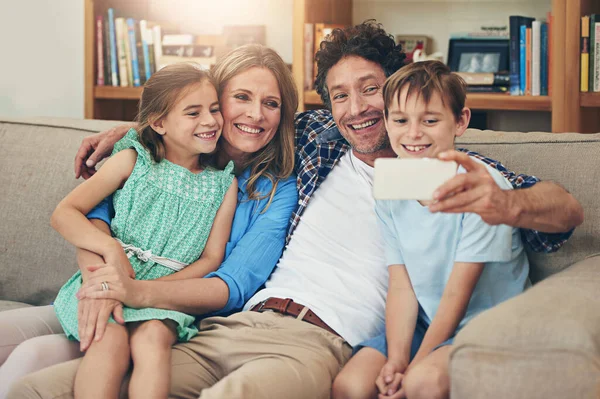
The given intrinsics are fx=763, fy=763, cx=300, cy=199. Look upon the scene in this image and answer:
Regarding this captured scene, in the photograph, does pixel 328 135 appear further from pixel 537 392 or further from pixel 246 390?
pixel 537 392

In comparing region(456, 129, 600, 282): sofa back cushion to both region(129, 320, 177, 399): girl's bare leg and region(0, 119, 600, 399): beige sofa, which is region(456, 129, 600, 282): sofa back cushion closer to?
region(0, 119, 600, 399): beige sofa

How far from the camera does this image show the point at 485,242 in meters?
1.42

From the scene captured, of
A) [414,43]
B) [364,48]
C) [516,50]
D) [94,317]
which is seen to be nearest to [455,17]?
[414,43]

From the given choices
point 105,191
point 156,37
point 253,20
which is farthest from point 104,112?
point 105,191

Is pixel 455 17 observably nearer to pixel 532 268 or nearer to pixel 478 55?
pixel 478 55

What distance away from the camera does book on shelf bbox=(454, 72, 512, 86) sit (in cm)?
269

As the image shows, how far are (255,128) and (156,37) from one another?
4.99 ft

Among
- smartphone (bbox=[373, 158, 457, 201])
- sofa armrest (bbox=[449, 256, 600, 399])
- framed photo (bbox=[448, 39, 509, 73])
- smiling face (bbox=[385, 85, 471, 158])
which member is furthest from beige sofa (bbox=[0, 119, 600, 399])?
framed photo (bbox=[448, 39, 509, 73])

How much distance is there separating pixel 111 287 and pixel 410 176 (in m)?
0.67

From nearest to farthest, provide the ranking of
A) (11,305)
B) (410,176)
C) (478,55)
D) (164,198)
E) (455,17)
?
(410,176) < (164,198) < (11,305) < (478,55) < (455,17)

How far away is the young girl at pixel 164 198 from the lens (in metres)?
1.65

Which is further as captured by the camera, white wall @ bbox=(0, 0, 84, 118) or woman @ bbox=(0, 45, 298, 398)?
white wall @ bbox=(0, 0, 84, 118)

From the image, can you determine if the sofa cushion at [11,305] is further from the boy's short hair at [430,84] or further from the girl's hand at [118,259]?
the boy's short hair at [430,84]

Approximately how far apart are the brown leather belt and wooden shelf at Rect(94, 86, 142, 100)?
1.70 m
